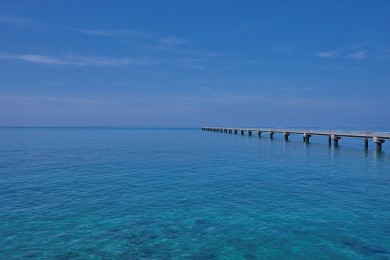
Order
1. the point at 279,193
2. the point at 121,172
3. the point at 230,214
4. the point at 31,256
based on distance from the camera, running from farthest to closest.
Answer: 1. the point at 121,172
2. the point at 279,193
3. the point at 230,214
4. the point at 31,256

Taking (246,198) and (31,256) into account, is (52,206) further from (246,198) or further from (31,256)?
(246,198)

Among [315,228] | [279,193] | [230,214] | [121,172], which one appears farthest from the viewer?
[121,172]

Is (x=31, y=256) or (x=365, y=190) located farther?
(x=365, y=190)

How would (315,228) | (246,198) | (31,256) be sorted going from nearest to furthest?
(31,256) < (315,228) < (246,198)

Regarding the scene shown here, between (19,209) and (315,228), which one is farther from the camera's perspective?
(19,209)

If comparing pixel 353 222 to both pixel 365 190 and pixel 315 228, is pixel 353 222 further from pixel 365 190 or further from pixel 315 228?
pixel 365 190

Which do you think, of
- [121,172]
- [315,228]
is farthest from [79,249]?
[121,172]

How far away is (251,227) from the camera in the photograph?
1337cm

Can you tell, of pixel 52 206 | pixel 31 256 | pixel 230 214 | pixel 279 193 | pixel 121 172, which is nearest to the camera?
pixel 31 256

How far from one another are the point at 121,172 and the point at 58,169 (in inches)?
284

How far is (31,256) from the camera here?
10398 millimetres

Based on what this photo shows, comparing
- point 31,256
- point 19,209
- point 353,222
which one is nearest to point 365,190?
point 353,222

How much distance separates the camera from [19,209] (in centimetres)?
1600

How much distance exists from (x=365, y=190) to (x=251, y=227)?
1226 centimetres
